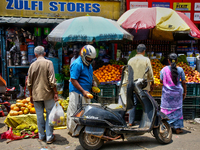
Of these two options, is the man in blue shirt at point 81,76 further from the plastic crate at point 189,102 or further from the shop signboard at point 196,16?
the shop signboard at point 196,16

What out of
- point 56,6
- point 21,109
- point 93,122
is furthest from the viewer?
point 56,6

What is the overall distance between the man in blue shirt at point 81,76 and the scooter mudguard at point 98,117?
11.8 inches

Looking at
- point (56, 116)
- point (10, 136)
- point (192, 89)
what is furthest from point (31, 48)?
point (192, 89)

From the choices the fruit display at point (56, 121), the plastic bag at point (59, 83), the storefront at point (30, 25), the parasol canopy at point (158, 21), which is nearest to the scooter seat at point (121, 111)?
the fruit display at point (56, 121)

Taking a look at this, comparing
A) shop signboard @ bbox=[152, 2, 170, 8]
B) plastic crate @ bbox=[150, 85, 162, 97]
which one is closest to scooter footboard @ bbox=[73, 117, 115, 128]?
plastic crate @ bbox=[150, 85, 162, 97]

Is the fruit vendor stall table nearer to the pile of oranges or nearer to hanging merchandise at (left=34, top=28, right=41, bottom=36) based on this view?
the pile of oranges

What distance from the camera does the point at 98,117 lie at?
4.00 m

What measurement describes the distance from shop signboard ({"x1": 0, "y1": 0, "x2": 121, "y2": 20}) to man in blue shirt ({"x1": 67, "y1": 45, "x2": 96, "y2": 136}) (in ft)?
16.6

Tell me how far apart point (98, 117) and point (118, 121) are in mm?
403

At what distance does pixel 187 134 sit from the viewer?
203 inches

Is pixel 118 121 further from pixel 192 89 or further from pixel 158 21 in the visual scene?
pixel 158 21

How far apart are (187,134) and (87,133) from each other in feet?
8.40

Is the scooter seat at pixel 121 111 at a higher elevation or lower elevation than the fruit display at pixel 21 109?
higher

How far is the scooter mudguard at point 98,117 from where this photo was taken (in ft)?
13.1
